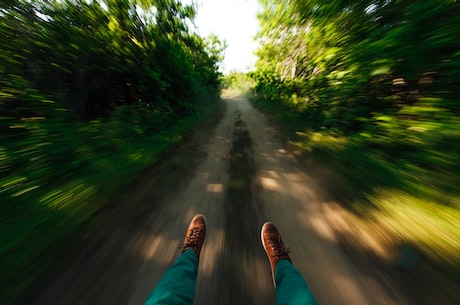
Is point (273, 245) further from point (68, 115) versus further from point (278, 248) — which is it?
point (68, 115)

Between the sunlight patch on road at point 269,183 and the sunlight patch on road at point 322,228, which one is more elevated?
the sunlight patch on road at point 322,228

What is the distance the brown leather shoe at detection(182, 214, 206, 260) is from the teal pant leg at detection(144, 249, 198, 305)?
16 centimetres

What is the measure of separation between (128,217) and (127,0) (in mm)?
5760

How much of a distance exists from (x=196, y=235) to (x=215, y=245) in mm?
269

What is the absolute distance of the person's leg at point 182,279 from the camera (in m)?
1.26

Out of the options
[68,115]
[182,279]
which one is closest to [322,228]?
[182,279]

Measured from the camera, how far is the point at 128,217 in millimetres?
2248

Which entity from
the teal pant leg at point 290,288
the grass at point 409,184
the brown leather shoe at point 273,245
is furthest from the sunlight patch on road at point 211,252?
the grass at point 409,184

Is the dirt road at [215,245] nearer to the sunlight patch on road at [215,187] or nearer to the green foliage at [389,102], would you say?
the sunlight patch on road at [215,187]

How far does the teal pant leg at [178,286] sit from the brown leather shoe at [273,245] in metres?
0.81

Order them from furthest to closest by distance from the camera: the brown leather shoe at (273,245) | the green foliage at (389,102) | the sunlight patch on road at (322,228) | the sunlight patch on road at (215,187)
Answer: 1. the sunlight patch on road at (215,187)
2. the sunlight patch on road at (322,228)
3. the green foliage at (389,102)
4. the brown leather shoe at (273,245)

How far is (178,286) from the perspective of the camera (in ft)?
4.47

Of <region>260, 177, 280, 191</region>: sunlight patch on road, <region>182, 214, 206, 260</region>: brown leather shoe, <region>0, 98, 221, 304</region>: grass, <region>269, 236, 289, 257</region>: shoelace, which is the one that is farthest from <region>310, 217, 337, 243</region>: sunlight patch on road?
<region>0, 98, 221, 304</region>: grass

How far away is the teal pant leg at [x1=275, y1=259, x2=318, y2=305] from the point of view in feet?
4.09
